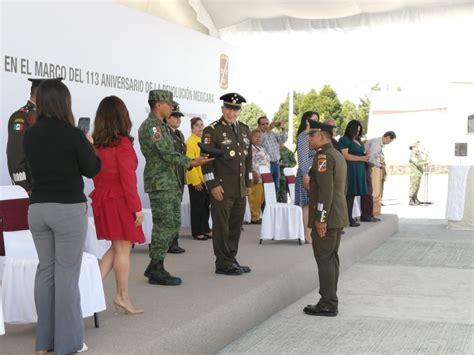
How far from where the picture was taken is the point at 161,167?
5.50 metres

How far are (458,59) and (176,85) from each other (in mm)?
4415

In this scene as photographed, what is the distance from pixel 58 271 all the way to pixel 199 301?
61.0 inches

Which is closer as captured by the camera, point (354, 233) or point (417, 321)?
point (417, 321)

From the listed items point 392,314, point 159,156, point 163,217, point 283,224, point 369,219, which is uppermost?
point 159,156

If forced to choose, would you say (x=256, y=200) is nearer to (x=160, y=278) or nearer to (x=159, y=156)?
(x=160, y=278)

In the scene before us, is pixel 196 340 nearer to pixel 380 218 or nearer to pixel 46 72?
pixel 46 72

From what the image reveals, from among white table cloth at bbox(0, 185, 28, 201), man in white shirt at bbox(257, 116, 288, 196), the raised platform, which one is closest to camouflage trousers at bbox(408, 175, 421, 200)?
man in white shirt at bbox(257, 116, 288, 196)

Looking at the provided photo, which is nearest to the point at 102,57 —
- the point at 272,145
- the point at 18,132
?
the point at 18,132

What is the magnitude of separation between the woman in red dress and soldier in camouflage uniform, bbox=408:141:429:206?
43.3ft

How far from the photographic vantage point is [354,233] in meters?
9.52

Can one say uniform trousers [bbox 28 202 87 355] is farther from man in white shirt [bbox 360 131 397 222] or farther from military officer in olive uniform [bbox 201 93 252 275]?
man in white shirt [bbox 360 131 397 222]

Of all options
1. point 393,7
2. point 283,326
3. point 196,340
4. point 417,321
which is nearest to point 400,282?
point 417,321

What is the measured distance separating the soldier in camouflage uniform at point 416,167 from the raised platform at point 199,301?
889 cm

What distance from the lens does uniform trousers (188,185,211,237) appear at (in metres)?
8.77
